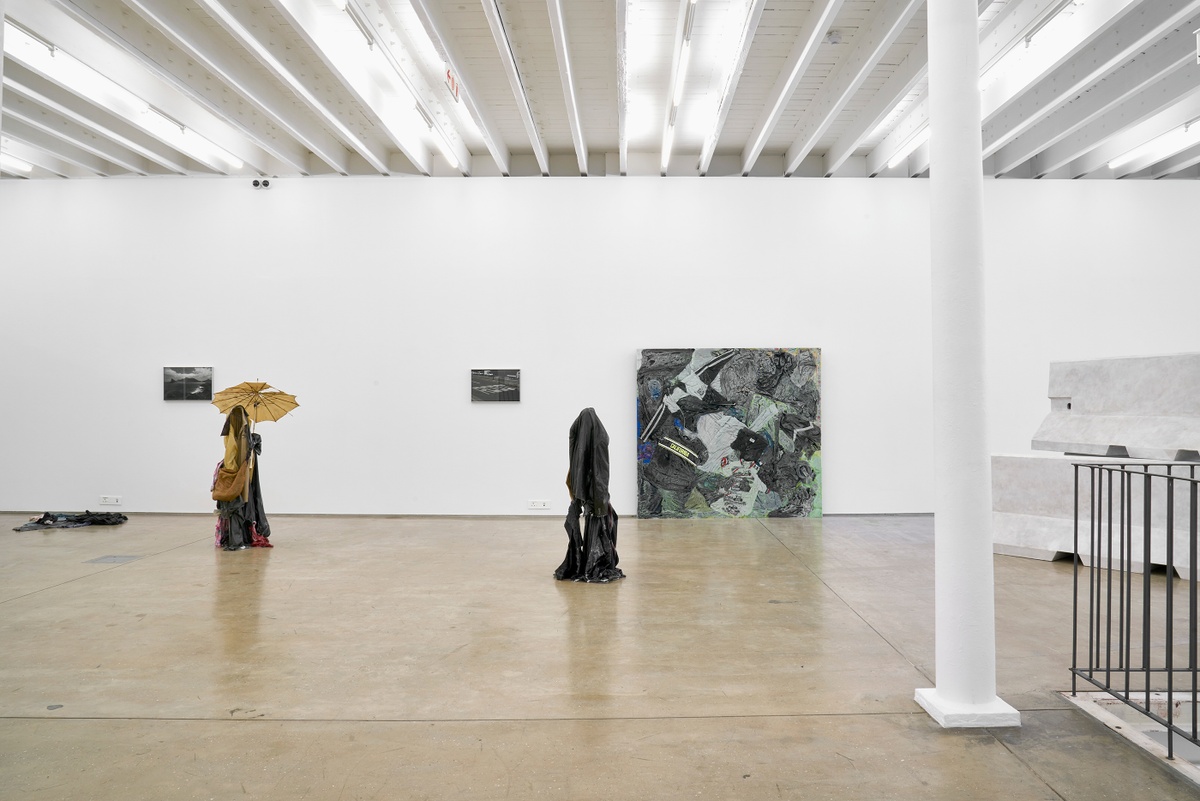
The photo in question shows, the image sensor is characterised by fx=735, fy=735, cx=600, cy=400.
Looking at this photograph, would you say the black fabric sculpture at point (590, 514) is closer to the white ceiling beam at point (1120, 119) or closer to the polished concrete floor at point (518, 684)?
the polished concrete floor at point (518, 684)

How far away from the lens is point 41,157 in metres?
10.6

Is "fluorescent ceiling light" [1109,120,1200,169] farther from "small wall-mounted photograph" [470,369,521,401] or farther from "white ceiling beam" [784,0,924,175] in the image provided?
"small wall-mounted photograph" [470,369,521,401]

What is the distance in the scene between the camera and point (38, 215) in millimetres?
11070

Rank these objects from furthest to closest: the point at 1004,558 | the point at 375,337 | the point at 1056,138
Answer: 1. the point at 375,337
2. the point at 1056,138
3. the point at 1004,558

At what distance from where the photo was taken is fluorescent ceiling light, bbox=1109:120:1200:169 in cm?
923

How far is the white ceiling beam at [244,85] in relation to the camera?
6.66 m

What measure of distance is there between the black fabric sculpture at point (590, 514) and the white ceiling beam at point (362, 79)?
4.34m

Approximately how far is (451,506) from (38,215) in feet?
25.1

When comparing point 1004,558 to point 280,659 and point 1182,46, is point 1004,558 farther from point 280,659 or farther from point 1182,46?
point 280,659

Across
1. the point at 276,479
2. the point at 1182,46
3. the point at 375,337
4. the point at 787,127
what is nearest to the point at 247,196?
the point at 375,337

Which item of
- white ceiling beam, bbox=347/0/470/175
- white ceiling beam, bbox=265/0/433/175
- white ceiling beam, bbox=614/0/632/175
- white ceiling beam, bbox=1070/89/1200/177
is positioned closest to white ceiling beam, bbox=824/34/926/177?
white ceiling beam, bbox=614/0/632/175

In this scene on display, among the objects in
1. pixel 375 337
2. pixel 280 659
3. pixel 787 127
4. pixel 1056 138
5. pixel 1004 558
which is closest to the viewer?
pixel 280 659

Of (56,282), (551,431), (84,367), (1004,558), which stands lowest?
(1004,558)

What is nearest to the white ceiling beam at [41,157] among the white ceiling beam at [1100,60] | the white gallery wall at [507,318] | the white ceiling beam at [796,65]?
the white gallery wall at [507,318]
